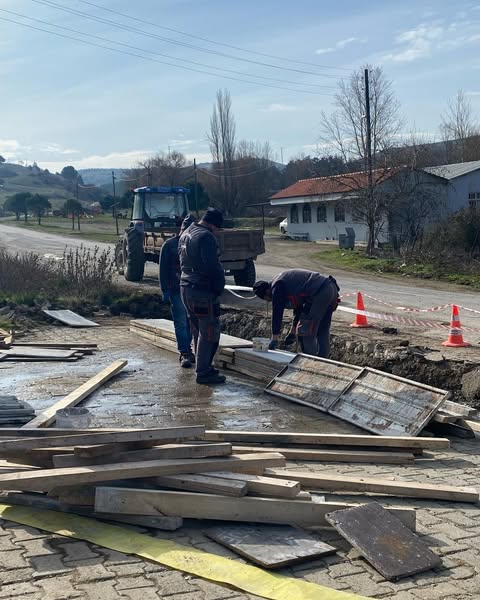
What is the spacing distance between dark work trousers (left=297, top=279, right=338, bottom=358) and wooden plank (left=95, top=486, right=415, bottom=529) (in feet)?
13.1

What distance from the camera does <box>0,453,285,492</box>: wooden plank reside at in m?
4.65

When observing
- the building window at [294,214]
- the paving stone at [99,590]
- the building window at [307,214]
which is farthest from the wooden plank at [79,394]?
the building window at [294,214]

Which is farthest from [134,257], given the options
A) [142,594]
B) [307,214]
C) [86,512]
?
[307,214]

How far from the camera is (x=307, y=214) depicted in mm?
44969

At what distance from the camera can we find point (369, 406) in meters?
7.07

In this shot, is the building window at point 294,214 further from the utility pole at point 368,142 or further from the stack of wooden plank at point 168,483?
the stack of wooden plank at point 168,483

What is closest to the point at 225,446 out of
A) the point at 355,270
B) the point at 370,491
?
the point at 370,491

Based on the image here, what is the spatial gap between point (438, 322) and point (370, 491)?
8745mm

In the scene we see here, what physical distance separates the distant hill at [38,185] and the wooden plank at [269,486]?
103 m

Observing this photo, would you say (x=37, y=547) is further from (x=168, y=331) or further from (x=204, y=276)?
(x=168, y=331)

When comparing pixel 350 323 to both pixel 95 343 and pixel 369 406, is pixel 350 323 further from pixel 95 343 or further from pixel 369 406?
pixel 369 406

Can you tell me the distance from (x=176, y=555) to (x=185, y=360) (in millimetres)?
5886

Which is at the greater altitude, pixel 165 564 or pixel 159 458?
pixel 159 458

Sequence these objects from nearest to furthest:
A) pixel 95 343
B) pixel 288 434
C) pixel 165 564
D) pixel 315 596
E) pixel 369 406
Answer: pixel 315 596
pixel 165 564
pixel 288 434
pixel 369 406
pixel 95 343
